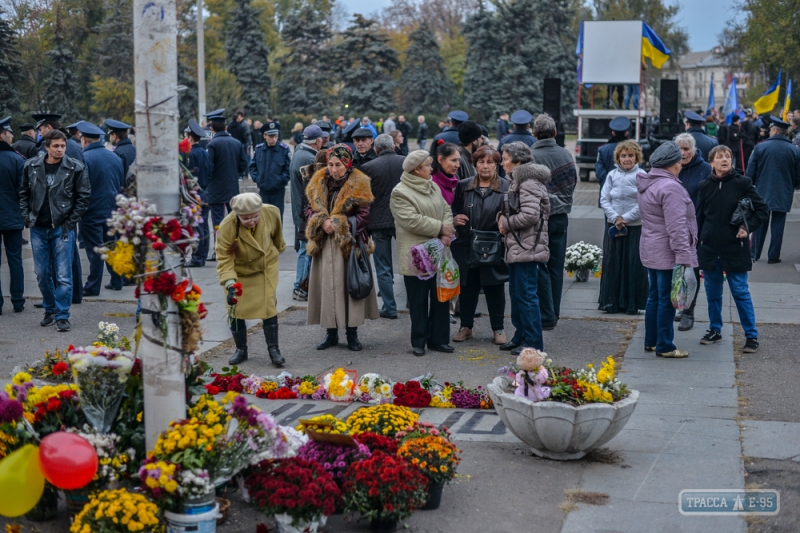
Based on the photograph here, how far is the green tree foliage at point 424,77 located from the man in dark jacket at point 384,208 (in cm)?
5139

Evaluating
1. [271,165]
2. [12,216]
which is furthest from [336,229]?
[271,165]

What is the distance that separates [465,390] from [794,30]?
4229 centimetres

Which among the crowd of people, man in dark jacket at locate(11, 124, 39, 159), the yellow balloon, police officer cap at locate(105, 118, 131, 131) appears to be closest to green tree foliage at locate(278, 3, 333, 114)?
man in dark jacket at locate(11, 124, 39, 159)

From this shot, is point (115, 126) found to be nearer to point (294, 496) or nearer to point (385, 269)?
point (385, 269)

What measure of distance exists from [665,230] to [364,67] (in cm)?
5181

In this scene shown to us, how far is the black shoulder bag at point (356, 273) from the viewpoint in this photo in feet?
28.7

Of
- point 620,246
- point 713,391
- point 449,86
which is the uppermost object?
point 449,86

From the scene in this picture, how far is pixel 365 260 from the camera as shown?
8.88 meters

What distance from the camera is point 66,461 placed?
14.4ft

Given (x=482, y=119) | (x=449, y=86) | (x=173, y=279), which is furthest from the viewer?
(x=449, y=86)

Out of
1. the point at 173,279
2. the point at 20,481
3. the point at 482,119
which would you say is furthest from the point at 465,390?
the point at 482,119

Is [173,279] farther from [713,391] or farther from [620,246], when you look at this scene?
[620,246]

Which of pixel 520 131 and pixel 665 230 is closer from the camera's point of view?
pixel 665 230

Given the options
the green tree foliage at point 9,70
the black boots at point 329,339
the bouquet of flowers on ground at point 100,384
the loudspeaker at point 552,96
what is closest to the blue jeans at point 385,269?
the black boots at point 329,339
